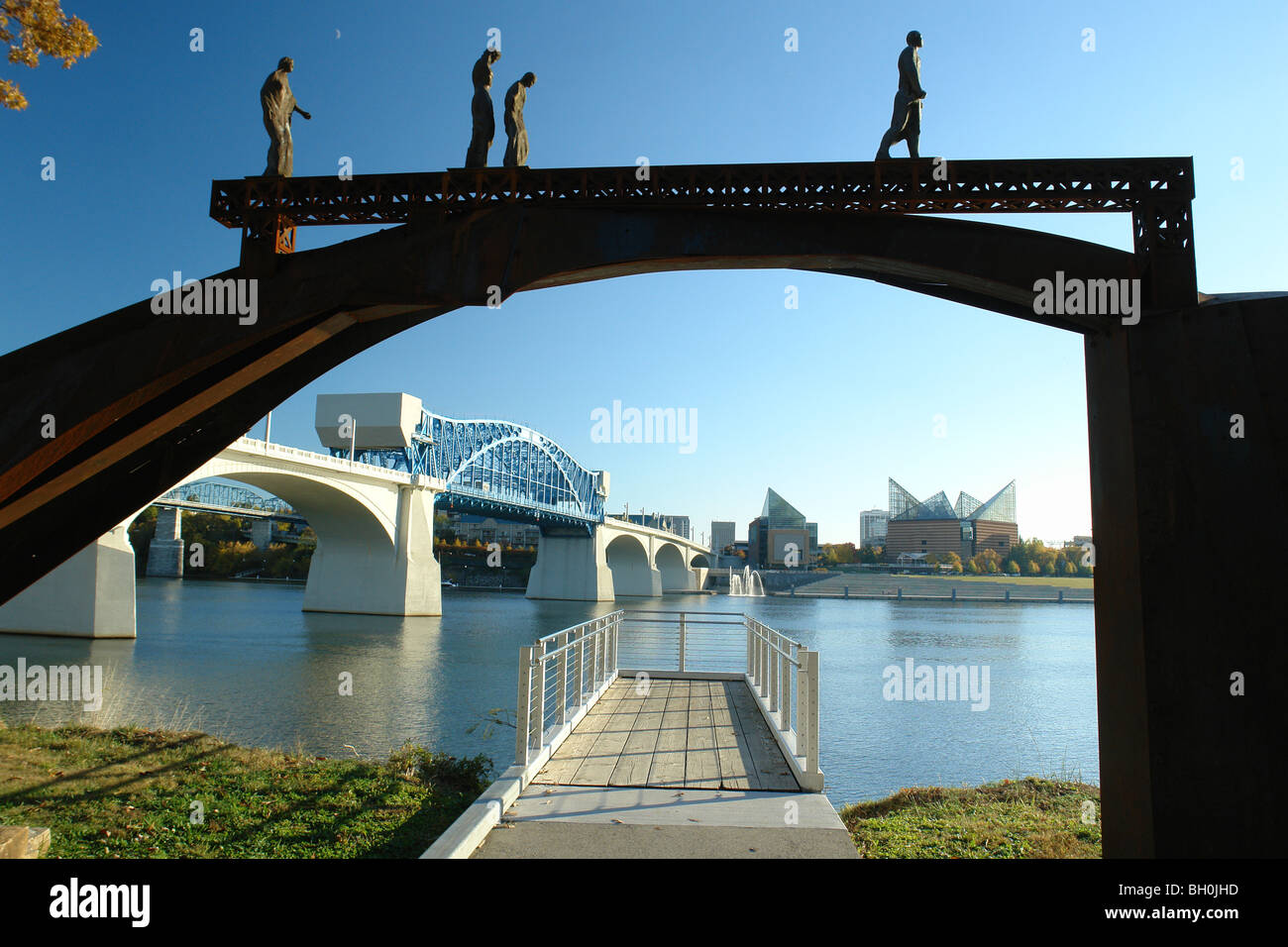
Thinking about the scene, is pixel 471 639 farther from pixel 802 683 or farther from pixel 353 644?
pixel 802 683

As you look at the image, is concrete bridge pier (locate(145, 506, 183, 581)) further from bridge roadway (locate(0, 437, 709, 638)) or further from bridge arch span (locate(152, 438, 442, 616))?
bridge arch span (locate(152, 438, 442, 616))

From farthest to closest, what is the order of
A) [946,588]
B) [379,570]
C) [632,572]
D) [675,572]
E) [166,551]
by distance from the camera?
1. [675,572]
2. [632,572]
3. [946,588]
4. [166,551]
5. [379,570]

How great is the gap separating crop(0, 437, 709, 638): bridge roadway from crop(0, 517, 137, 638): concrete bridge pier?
35mm

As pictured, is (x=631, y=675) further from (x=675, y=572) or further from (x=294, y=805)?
(x=675, y=572)

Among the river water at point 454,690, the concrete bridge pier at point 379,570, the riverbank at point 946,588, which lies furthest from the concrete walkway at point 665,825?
the riverbank at point 946,588

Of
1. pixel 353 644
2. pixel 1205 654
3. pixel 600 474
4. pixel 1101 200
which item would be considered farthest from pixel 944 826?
pixel 600 474

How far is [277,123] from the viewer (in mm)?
5281

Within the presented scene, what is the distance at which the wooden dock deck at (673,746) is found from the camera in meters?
6.29

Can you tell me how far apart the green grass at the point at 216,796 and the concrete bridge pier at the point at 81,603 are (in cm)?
2079

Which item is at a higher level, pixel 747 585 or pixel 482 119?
pixel 482 119

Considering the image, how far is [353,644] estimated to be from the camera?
30.5m

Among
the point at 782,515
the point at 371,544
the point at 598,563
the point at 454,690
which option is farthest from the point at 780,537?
the point at 454,690

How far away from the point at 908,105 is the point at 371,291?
3.47 metres
